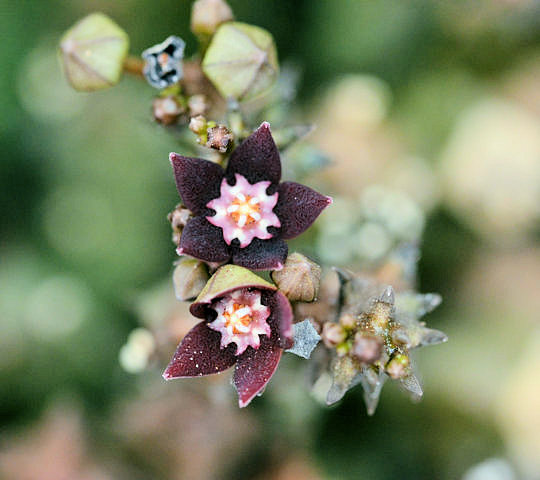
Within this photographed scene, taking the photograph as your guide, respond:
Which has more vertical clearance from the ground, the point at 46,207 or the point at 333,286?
the point at 333,286

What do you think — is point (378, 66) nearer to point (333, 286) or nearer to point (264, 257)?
point (333, 286)

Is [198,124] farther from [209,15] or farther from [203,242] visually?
[209,15]

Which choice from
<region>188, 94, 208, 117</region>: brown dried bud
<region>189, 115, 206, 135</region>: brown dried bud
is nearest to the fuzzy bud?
<region>188, 94, 208, 117</region>: brown dried bud

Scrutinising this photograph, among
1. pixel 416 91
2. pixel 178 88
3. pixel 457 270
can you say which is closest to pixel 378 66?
pixel 416 91

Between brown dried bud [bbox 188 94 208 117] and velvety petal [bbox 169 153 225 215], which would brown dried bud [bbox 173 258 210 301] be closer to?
velvety petal [bbox 169 153 225 215]

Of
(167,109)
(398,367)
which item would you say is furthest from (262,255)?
(167,109)

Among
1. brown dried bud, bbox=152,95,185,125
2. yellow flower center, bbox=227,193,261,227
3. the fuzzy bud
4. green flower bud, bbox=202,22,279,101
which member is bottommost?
yellow flower center, bbox=227,193,261,227
